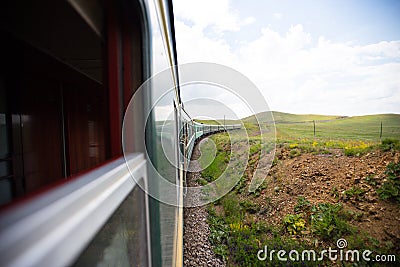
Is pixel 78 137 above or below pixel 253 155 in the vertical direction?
above

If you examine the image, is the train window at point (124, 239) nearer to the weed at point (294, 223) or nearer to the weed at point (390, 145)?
the weed at point (294, 223)

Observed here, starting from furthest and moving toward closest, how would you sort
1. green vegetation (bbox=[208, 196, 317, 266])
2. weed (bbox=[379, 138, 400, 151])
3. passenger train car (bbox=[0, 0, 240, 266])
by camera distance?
weed (bbox=[379, 138, 400, 151])
green vegetation (bbox=[208, 196, 317, 266])
passenger train car (bbox=[0, 0, 240, 266])

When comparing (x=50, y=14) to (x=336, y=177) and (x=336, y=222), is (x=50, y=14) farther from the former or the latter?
(x=336, y=177)

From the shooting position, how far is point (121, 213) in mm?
663

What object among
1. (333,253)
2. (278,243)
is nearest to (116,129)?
(278,243)

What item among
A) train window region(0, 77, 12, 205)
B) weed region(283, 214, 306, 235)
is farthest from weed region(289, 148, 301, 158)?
train window region(0, 77, 12, 205)

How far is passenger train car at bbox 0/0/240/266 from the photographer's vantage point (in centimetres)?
34

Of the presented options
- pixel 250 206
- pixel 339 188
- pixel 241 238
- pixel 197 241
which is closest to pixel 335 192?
pixel 339 188

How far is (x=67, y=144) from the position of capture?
311 centimetres

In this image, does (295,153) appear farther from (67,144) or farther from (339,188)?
(67,144)

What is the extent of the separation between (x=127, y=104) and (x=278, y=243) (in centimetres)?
464

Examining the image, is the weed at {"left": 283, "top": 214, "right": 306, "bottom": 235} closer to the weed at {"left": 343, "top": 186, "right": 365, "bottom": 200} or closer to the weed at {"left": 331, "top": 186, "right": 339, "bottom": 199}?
the weed at {"left": 331, "top": 186, "right": 339, "bottom": 199}

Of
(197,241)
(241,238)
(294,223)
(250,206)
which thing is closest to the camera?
(197,241)

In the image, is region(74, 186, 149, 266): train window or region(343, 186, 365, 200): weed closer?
region(74, 186, 149, 266): train window
